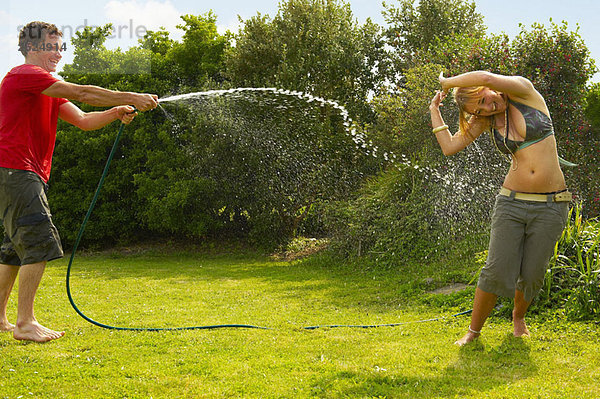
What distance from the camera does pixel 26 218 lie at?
343cm

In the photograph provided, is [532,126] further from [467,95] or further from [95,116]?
[95,116]

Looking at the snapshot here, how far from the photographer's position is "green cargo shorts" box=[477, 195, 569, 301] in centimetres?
325

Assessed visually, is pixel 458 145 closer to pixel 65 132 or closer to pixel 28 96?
pixel 28 96

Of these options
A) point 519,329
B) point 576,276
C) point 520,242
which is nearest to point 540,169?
point 520,242

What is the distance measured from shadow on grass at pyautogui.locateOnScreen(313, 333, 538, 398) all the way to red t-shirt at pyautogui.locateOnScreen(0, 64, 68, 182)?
241 cm

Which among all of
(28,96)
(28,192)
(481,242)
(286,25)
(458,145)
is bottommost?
(481,242)

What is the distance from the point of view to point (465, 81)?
3121mm

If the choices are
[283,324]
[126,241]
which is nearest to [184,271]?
[126,241]

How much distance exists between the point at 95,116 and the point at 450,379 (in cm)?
307

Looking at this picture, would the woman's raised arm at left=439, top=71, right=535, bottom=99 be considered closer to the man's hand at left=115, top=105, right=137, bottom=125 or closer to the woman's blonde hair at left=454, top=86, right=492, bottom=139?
the woman's blonde hair at left=454, top=86, right=492, bottom=139

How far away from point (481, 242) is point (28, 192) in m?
5.76

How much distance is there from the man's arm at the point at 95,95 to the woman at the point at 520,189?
6.72 ft

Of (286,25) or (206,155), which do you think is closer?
(206,155)

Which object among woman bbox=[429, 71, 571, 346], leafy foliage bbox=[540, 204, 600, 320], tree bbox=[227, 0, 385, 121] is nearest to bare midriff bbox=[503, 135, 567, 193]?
woman bbox=[429, 71, 571, 346]
